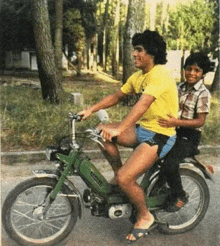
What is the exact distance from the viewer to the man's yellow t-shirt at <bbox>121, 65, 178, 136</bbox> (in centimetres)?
298

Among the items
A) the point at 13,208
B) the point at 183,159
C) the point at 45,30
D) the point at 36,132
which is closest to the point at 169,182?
the point at 183,159

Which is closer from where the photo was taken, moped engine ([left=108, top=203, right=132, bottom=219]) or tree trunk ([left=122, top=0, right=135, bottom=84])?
moped engine ([left=108, top=203, right=132, bottom=219])

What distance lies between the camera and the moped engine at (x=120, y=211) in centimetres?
323

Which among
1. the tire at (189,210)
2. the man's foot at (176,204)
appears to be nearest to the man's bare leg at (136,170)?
the man's foot at (176,204)

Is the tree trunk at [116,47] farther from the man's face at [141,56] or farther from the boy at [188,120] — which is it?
the man's face at [141,56]

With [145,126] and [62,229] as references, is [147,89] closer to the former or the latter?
[145,126]

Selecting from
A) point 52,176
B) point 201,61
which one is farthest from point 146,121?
point 52,176

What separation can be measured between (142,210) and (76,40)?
2388cm

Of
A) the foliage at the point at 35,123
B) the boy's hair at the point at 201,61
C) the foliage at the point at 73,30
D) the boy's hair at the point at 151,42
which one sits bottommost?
the foliage at the point at 35,123

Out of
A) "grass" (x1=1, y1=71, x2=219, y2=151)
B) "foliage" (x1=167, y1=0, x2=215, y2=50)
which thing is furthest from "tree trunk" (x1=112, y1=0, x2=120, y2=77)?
"grass" (x1=1, y1=71, x2=219, y2=151)

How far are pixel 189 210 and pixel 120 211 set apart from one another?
839 mm

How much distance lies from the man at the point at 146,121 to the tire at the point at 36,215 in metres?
0.51

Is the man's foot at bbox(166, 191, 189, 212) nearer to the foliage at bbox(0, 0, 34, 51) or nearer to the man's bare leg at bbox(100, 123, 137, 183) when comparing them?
the man's bare leg at bbox(100, 123, 137, 183)

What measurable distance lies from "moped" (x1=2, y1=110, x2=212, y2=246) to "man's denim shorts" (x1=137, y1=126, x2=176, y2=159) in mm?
190
